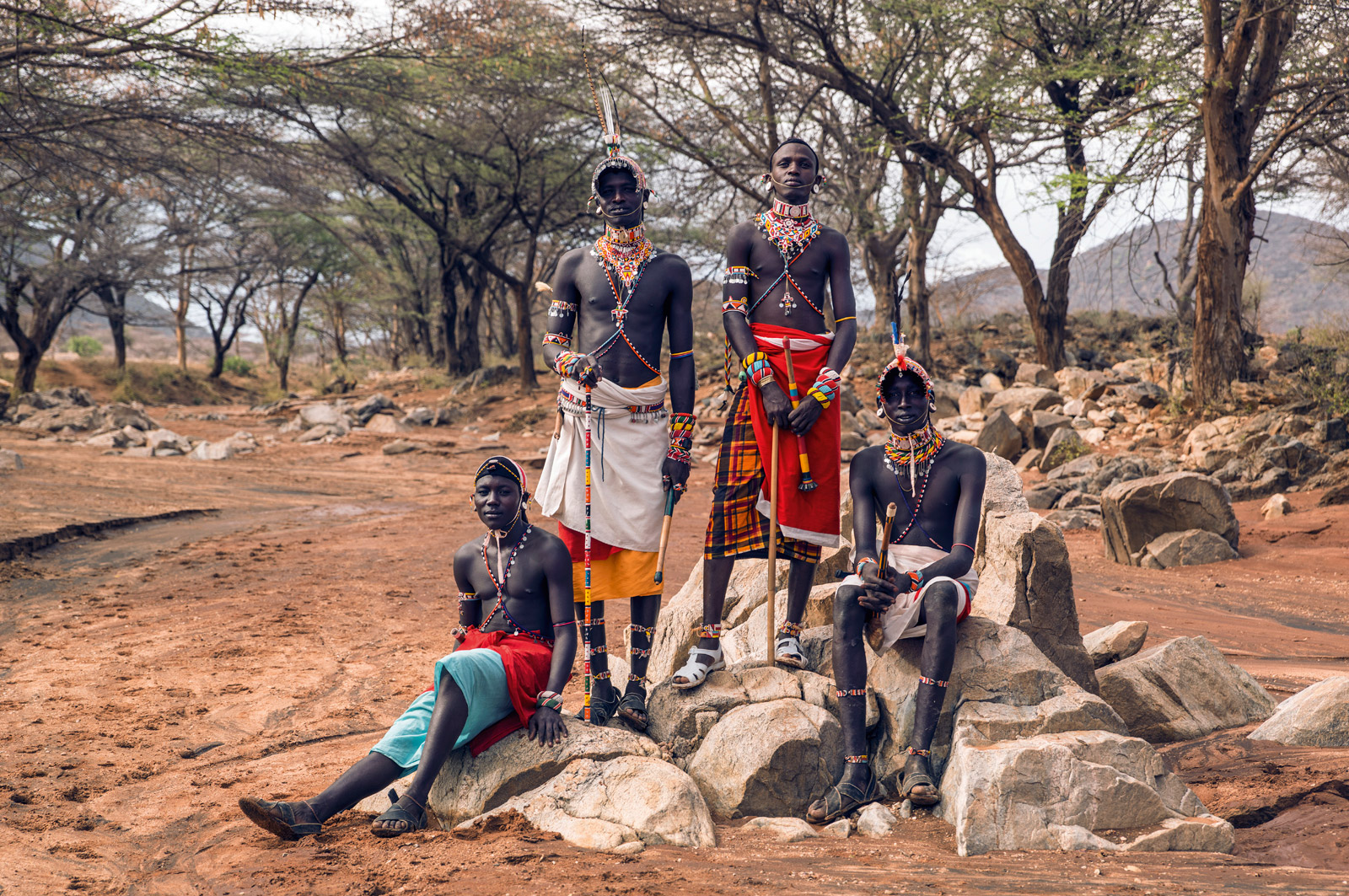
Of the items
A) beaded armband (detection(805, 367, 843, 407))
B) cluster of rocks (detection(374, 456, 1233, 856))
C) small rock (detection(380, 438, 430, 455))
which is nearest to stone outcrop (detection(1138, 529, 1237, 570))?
cluster of rocks (detection(374, 456, 1233, 856))

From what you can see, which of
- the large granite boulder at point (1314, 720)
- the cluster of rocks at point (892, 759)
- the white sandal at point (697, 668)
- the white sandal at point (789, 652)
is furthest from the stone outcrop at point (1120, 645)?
the white sandal at point (697, 668)

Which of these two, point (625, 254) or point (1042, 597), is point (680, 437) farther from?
point (1042, 597)

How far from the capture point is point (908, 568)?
376cm

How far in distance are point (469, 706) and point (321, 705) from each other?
2169 mm

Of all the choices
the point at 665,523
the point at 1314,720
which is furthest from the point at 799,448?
the point at 1314,720

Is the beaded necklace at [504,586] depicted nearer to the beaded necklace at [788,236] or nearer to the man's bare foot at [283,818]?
the man's bare foot at [283,818]

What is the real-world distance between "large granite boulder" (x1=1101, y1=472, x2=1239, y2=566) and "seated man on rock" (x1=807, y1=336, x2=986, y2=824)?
5781 mm

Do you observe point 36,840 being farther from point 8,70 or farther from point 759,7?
point 759,7

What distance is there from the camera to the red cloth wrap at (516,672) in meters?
3.53

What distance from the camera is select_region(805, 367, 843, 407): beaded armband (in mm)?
3891

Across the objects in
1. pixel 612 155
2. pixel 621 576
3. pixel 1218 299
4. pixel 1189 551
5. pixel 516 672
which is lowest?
pixel 1189 551

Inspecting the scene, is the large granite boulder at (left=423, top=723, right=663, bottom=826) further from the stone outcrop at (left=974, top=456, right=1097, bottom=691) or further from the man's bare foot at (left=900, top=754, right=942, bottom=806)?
the stone outcrop at (left=974, top=456, right=1097, bottom=691)

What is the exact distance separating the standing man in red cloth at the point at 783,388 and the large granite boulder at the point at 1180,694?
5.15 ft

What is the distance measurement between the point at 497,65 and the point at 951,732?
13861 millimetres
